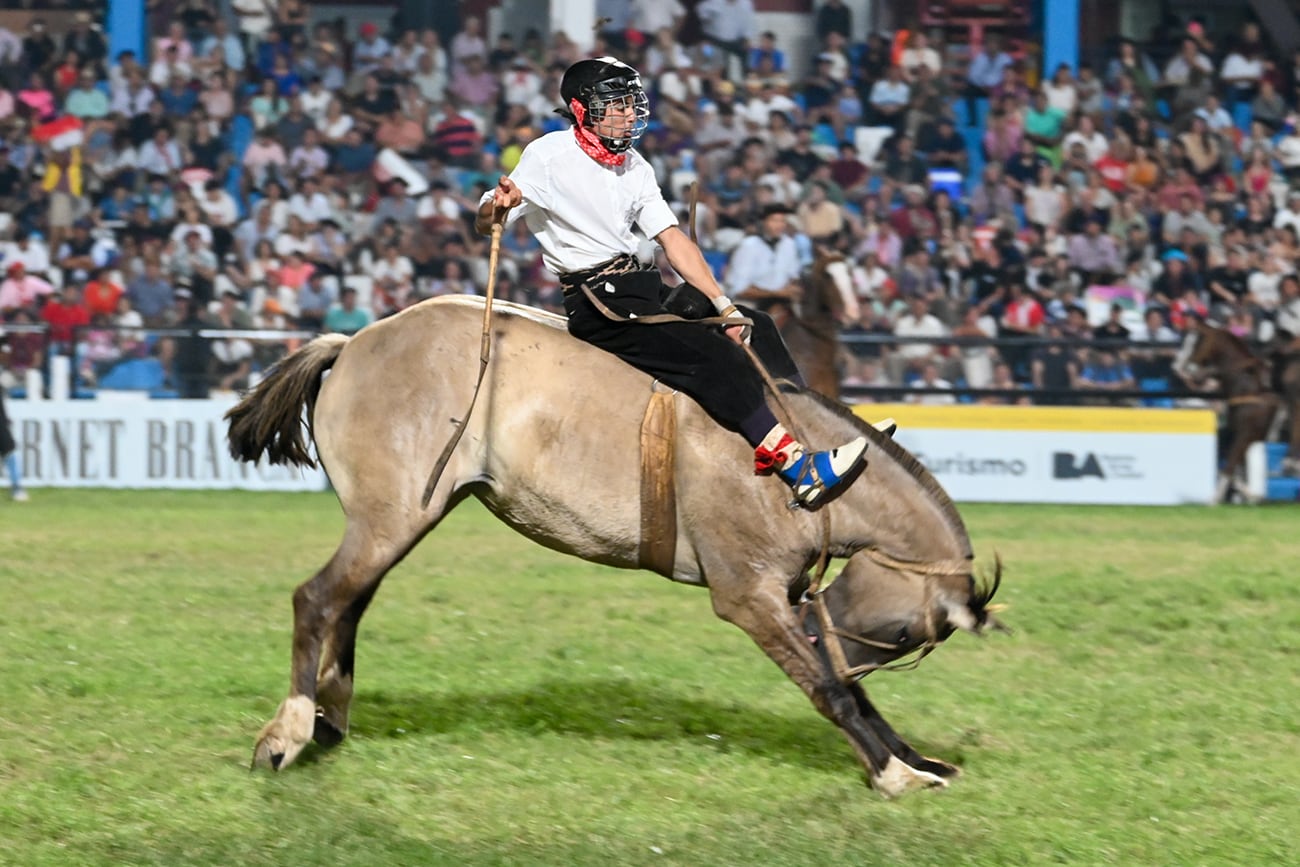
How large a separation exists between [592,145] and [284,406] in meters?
1.63

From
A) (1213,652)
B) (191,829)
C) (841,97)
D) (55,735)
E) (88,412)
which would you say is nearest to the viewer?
(191,829)

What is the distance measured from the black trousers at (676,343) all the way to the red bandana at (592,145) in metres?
0.44

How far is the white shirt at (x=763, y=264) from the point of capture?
57.8ft

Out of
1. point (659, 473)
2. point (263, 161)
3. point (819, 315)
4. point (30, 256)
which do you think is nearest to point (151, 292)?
point (30, 256)

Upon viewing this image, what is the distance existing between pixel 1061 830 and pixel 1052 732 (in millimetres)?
1533

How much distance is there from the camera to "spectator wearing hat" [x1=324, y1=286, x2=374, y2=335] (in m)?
18.5

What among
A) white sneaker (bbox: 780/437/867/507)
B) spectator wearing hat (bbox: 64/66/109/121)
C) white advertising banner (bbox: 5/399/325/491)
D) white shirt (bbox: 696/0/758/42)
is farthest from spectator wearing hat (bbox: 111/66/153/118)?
white sneaker (bbox: 780/437/867/507)

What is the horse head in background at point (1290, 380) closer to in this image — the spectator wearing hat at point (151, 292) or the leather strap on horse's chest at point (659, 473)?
the spectator wearing hat at point (151, 292)

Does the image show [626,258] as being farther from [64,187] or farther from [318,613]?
[64,187]

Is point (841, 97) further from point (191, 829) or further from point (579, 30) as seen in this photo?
point (191, 829)

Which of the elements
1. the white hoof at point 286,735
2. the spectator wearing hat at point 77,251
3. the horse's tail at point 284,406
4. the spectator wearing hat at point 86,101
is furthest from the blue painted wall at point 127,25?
the white hoof at point 286,735

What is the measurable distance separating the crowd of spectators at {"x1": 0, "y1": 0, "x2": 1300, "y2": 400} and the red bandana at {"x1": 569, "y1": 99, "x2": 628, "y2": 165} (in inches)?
429

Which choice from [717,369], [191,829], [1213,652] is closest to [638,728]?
[717,369]

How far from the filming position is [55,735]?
21.8ft
